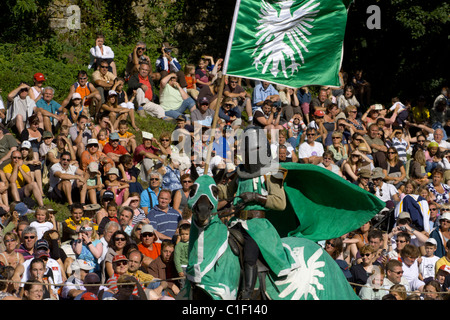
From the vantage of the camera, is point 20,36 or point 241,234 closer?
point 241,234

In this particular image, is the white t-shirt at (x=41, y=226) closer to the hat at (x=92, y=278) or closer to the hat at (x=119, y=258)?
the hat at (x=92, y=278)

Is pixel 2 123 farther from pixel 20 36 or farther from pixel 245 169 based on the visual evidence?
pixel 245 169

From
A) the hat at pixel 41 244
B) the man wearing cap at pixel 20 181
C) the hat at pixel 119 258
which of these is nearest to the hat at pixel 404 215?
the hat at pixel 119 258

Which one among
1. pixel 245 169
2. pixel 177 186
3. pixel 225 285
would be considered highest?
pixel 245 169

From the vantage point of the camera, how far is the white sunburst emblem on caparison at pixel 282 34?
9234mm

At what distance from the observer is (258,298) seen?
8336 millimetres

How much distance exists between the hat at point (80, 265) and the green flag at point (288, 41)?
385 cm

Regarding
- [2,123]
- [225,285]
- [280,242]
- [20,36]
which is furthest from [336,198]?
[20,36]

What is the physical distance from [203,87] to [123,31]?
14.1 feet

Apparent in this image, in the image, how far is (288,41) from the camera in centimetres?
942

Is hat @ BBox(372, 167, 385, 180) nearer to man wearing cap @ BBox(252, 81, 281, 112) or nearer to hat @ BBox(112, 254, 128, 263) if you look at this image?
man wearing cap @ BBox(252, 81, 281, 112)

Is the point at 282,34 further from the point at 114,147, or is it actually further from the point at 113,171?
the point at 114,147

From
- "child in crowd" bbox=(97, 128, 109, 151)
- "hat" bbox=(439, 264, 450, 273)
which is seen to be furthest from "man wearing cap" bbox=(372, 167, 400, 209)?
"child in crowd" bbox=(97, 128, 109, 151)

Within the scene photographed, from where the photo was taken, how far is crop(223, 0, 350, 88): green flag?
910cm
